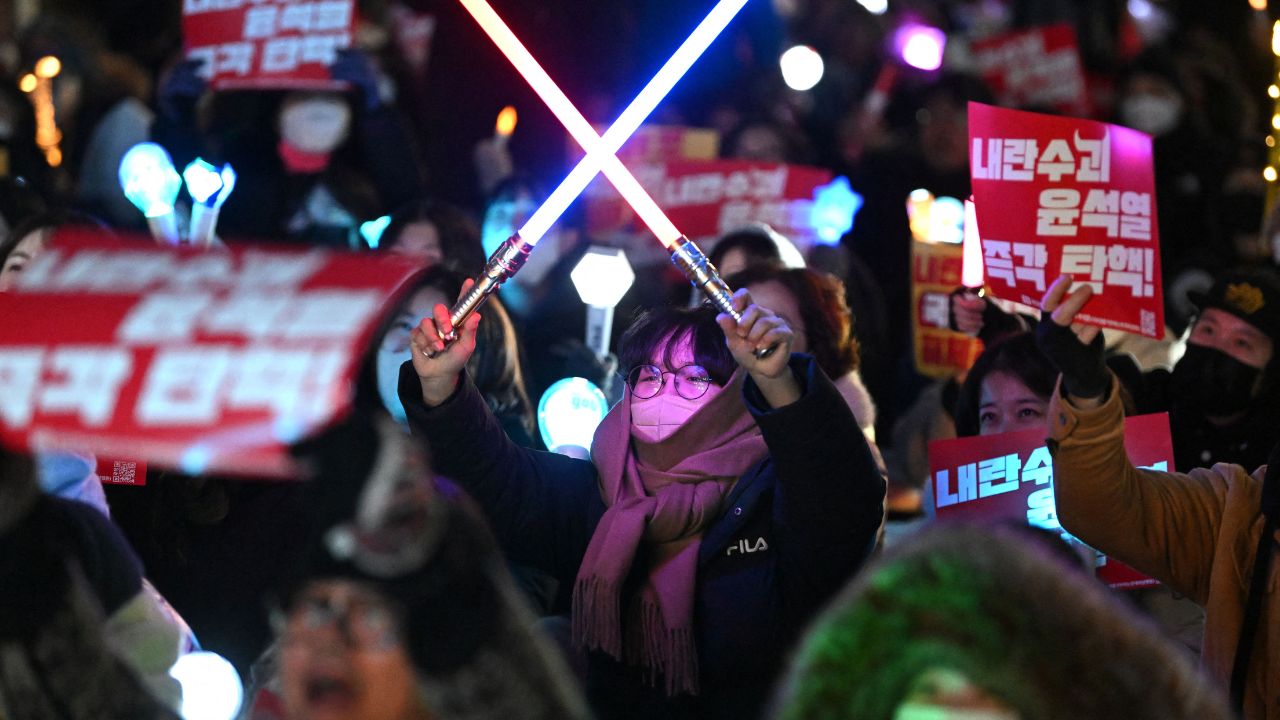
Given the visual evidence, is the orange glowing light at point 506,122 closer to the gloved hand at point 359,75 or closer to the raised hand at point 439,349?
the gloved hand at point 359,75

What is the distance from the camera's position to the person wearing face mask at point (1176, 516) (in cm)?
321

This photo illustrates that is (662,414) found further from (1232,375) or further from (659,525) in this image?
(1232,375)

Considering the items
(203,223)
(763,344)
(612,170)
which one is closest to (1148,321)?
→ (763,344)

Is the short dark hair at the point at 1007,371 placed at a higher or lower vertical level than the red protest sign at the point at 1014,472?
higher

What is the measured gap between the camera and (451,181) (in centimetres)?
834

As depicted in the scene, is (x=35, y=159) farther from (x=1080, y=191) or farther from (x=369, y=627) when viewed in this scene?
(x=369, y=627)

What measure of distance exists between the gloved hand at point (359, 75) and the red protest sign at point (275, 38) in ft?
0.39

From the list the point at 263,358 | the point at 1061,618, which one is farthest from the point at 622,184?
the point at 1061,618

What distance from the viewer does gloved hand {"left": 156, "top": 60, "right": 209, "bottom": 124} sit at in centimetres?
664

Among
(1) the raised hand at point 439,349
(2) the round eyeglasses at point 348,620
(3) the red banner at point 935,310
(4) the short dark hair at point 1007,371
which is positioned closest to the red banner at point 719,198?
(3) the red banner at point 935,310

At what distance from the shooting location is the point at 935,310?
605cm

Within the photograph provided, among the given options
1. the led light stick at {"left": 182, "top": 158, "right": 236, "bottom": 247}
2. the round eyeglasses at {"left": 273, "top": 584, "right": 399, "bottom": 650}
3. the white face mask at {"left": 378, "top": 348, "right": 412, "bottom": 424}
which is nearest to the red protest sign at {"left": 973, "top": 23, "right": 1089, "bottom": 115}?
the led light stick at {"left": 182, "top": 158, "right": 236, "bottom": 247}

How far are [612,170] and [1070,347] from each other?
3.36ft

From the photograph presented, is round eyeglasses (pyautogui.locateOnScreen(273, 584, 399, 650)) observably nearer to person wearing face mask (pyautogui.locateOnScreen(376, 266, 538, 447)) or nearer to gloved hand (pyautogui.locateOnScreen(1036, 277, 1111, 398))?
gloved hand (pyautogui.locateOnScreen(1036, 277, 1111, 398))
